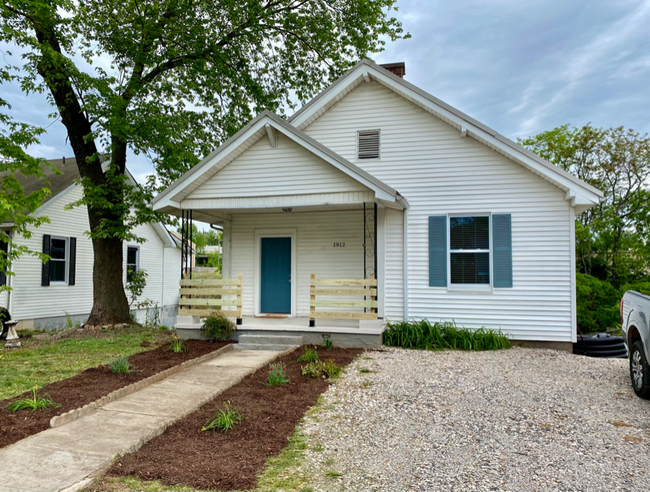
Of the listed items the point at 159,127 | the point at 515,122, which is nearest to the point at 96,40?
the point at 159,127

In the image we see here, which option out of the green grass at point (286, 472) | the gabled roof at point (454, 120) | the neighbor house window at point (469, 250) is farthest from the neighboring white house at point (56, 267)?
the green grass at point (286, 472)

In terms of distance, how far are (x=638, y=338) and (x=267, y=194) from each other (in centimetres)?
Result: 681

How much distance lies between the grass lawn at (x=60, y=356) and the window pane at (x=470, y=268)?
6823mm

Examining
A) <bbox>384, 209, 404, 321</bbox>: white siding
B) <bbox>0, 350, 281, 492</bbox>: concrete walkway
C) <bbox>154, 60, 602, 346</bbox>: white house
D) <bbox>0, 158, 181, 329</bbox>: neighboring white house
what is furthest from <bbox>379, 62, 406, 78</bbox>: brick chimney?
<bbox>0, 158, 181, 329</bbox>: neighboring white house

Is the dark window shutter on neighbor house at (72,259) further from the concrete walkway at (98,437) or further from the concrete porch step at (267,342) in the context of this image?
the concrete walkway at (98,437)

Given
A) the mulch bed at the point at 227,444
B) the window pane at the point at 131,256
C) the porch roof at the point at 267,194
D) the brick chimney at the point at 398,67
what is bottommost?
the mulch bed at the point at 227,444

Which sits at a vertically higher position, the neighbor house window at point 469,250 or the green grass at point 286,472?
the neighbor house window at point 469,250

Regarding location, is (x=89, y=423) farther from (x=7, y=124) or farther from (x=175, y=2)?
(x=175, y=2)

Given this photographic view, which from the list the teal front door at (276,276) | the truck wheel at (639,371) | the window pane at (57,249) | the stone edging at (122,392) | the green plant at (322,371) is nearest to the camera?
the stone edging at (122,392)

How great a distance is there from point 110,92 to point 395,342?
9.00 metres

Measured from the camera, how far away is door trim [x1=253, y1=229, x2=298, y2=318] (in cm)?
1060

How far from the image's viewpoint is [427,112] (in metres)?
9.59

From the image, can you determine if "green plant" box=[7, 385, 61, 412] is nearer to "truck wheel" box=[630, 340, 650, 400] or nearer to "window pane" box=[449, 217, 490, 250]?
"truck wheel" box=[630, 340, 650, 400]

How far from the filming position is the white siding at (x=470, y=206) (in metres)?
8.75
